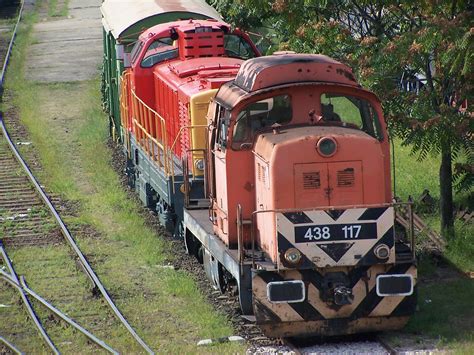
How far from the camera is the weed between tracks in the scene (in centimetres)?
1182

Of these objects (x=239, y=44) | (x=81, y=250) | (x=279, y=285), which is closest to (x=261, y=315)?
(x=279, y=285)

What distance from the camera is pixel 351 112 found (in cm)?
1150

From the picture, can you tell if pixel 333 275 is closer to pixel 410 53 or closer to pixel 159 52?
pixel 410 53

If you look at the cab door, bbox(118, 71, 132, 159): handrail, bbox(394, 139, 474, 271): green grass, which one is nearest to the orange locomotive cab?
the cab door

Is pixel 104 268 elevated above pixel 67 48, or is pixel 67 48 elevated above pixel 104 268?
pixel 104 268

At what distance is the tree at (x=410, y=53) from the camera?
43.5 feet

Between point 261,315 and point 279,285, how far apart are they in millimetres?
406

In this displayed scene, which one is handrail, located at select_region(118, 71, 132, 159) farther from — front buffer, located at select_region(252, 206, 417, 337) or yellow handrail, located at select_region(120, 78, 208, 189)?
front buffer, located at select_region(252, 206, 417, 337)

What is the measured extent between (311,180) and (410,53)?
10.4 feet

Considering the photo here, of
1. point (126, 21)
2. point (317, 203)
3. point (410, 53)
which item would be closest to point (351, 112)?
point (317, 203)

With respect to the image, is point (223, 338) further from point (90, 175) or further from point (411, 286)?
point (90, 175)

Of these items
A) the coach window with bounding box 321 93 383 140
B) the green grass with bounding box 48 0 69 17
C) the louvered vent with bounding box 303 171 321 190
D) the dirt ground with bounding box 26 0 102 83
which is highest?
the coach window with bounding box 321 93 383 140

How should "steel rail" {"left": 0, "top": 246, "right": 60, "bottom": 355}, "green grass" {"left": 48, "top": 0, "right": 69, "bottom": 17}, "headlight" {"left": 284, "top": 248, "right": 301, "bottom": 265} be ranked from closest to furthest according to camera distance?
"headlight" {"left": 284, "top": 248, "right": 301, "bottom": 265} < "steel rail" {"left": 0, "top": 246, "right": 60, "bottom": 355} < "green grass" {"left": 48, "top": 0, "right": 69, "bottom": 17}

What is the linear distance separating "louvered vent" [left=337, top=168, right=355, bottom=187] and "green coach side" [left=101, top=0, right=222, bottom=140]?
26.4 ft
